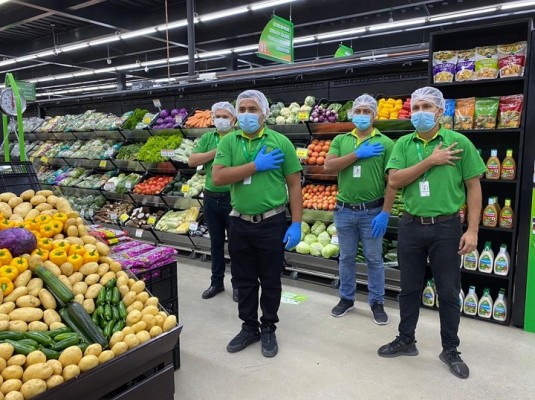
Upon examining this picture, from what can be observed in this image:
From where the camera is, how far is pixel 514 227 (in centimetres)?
349

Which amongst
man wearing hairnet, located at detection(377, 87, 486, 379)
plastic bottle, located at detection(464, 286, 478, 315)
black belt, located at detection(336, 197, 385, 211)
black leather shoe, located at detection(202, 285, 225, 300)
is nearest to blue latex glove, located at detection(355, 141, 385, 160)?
black belt, located at detection(336, 197, 385, 211)

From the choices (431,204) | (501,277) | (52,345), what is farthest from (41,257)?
(501,277)

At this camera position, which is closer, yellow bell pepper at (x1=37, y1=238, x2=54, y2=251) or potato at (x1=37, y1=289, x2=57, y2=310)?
potato at (x1=37, y1=289, x2=57, y2=310)

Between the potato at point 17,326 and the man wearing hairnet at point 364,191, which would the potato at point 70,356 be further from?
the man wearing hairnet at point 364,191

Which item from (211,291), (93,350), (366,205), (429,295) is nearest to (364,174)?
(366,205)

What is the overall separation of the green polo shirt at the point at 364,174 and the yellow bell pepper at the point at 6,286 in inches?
103

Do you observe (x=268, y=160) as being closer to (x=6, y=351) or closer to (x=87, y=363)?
(x=87, y=363)

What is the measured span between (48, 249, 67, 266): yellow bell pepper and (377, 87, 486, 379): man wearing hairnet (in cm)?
216

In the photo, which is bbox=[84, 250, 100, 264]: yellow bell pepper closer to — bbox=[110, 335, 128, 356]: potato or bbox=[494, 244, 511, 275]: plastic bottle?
bbox=[110, 335, 128, 356]: potato

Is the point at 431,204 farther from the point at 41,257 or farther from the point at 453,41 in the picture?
the point at 41,257

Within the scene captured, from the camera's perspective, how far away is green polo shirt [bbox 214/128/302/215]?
289 cm

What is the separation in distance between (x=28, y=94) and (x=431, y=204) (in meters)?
10.0

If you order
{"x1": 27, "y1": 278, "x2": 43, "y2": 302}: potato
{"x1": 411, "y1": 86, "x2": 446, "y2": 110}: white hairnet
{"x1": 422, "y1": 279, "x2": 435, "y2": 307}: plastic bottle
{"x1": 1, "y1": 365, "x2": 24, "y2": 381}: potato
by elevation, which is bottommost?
{"x1": 422, "y1": 279, "x2": 435, "y2": 307}: plastic bottle

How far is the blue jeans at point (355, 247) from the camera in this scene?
11.7 ft
